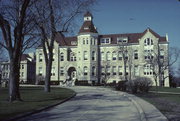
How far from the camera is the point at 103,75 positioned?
57625 millimetres

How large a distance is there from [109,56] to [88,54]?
5752mm

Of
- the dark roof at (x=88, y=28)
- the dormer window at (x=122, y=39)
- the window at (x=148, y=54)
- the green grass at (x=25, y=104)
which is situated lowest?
the green grass at (x=25, y=104)

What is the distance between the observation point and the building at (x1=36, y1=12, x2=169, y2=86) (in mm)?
54250

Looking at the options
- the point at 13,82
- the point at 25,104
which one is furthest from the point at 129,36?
the point at 25,104

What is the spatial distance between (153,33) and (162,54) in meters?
5.53

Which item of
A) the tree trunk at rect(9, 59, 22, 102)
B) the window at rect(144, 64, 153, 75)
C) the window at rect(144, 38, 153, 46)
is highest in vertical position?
the window at rect(144, 38, 153, 46)

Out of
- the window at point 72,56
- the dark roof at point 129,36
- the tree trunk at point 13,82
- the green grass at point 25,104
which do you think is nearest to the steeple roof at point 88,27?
the dark roof at point 129,36

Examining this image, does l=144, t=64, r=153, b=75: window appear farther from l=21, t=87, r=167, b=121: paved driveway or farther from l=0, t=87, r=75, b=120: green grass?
l=21, t=87, r=167, b=121: paved driveway

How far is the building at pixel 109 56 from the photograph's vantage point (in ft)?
178

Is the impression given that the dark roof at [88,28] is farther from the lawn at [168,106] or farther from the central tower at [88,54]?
the lawn at [168,106]

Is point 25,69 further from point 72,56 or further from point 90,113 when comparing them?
point 90,113

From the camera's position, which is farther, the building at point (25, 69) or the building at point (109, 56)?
the building at point (25, 69)

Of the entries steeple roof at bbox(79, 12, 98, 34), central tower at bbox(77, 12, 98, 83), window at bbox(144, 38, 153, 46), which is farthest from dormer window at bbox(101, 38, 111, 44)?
window at bbox(144, 38, 153, 46)

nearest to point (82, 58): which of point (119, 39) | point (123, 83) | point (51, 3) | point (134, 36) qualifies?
point (119, 39)
